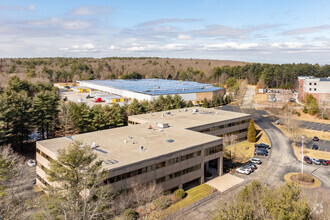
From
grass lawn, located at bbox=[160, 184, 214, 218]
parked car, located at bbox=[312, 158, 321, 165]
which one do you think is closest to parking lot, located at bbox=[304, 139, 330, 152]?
parked car, located at bbox=[312, 158, 321, 165]

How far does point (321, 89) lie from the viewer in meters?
98.6

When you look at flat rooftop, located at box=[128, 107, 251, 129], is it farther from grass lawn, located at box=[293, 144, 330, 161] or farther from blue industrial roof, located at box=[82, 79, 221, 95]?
blue industrial roof, located at box=[82, 79, 221, 95]

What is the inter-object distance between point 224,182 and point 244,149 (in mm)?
18211

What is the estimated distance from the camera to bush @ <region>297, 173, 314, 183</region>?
41506 millimetres

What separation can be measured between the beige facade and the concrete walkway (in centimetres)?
131

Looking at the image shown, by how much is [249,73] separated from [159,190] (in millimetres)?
137896

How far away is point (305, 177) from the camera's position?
42125 mm

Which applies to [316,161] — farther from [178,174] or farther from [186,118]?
[178,174]

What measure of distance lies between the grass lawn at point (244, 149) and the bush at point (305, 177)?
37.2 feet

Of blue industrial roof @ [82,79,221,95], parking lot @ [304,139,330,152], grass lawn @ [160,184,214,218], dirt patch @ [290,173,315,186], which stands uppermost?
blue industrial roof @ [82,79,221,95]

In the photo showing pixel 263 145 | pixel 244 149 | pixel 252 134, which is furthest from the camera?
pixel 252 134

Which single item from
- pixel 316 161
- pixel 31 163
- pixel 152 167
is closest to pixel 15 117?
pixel 31 163

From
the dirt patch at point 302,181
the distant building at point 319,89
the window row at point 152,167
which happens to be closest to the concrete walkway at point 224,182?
the window row at point 152,167

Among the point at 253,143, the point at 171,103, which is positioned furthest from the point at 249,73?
the point at 253,143
